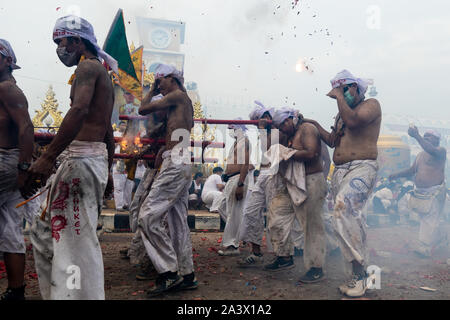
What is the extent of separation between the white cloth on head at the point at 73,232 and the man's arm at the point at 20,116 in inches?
32.5

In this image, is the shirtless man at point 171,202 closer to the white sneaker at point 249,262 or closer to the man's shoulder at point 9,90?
the man's shoulder at point 9,90

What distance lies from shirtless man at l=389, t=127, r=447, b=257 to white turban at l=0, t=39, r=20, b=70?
6183 millimetres

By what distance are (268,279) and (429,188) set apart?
A: 4400 mm

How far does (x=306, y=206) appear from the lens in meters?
4.59

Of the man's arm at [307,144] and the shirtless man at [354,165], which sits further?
the man's arm at [307,144]

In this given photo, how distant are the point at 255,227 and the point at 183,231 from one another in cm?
184

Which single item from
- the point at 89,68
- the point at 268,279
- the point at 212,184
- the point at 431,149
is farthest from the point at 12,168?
the point at 431,149

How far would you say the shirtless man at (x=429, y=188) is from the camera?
21.9 ft

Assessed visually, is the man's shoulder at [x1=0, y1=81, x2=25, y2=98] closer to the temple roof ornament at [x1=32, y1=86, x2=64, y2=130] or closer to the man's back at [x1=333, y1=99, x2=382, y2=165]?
the man's back at [x1=333, y1=99, x2=382, y2=165]

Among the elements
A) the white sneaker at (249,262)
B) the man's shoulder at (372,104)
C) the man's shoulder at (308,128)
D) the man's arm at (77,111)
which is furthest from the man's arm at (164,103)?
the white sneaker at (249,262)

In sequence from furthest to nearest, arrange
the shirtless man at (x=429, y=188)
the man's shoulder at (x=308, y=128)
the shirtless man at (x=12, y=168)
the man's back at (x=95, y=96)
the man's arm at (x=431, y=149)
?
the man's arm at (x=431, y=149), the shirtless man at (x=429, y=188), the man's shoulder at (x=308, y=128), the shirtless man at (x=12, y=168), the man's back at (x=95, y=96)

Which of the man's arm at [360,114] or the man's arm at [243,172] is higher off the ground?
the man's arm at [360,114]

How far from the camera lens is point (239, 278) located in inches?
174
